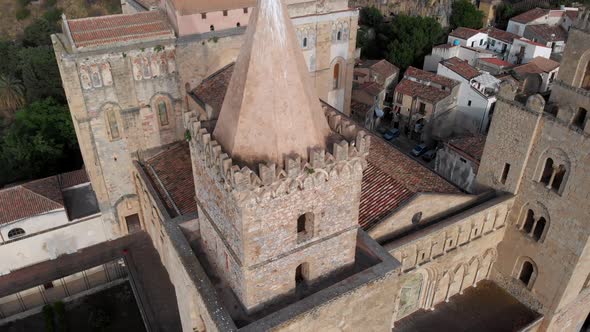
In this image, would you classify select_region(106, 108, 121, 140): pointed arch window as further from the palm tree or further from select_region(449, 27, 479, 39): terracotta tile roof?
select_region(449, 27, 479, 39): terracotta tile roof

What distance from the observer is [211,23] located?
63.6ft

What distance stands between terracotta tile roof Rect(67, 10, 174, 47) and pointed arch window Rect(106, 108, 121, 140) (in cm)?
277

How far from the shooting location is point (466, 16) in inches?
2245

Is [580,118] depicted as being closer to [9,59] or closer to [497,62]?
[497,62]

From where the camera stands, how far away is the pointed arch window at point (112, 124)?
18.5 m

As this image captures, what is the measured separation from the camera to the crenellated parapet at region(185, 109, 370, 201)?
906cm

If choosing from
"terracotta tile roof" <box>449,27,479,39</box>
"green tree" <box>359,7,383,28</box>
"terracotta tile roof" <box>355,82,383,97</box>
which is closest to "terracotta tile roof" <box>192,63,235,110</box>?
"terracotta tile roof" <box>355,82,383,97</box>

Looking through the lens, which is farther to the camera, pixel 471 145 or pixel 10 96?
pixel 10 96

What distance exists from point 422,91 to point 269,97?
29.7 meters

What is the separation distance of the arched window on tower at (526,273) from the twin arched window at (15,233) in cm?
2181

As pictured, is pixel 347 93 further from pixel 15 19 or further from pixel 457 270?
pixel 15 19

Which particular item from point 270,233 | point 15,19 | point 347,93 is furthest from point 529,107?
point 15,19

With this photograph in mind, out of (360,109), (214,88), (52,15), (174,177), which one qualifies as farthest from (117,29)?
(52,15)

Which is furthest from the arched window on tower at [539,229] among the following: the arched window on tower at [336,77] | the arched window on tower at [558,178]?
the arched window on tower at [336,77]
